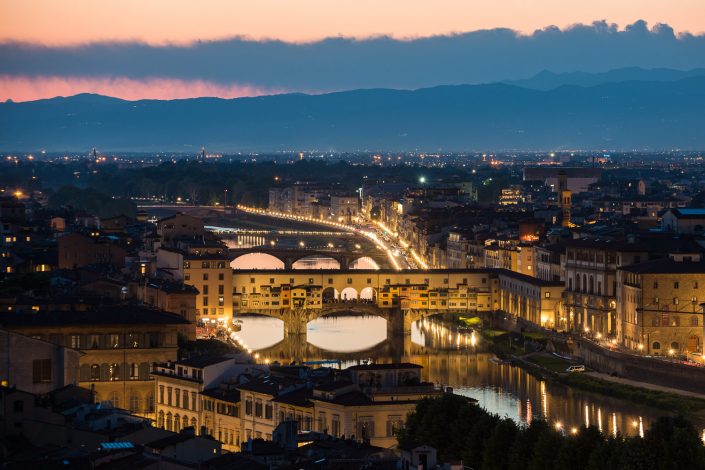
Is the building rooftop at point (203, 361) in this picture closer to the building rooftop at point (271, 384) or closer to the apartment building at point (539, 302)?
the building rooftop at point (271, 384)

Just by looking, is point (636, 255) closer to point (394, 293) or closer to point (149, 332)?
point (394, 293)

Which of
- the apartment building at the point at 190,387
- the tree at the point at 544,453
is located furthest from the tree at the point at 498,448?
the apartment building at the point at 190,387

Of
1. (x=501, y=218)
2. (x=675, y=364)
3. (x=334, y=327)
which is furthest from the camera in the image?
(x=501, y=218)

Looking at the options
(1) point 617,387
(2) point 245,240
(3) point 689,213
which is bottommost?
(1) point 617,387

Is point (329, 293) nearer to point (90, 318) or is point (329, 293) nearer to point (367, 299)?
point (367, 299)

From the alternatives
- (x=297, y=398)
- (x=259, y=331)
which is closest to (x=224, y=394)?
(x=297, y=398)

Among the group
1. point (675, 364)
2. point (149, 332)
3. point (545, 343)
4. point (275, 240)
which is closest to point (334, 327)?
point (545, 343)

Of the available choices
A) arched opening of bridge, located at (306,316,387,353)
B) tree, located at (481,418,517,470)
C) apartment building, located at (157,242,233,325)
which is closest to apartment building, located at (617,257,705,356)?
arched opening of bridge, located at (306,316,387,353)
